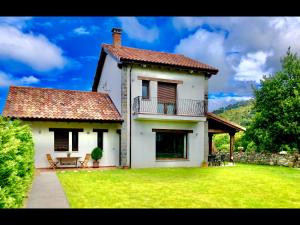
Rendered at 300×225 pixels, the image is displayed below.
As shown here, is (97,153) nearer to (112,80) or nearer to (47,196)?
(112,80)

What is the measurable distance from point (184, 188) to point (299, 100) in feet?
43.2

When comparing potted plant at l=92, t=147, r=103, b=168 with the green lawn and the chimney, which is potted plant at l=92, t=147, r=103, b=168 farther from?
the chimney

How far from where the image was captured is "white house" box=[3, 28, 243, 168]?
1526 cm

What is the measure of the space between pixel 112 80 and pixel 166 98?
3550mm

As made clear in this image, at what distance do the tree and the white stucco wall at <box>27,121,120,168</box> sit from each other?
10.5 meters

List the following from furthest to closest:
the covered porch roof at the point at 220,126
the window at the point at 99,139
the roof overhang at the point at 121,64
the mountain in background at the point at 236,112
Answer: the mountain in background at the point at 236,112
the covered porch roof at the point at 220,126
the window at the point at 99,139
the roof overhang at the point at 121,64

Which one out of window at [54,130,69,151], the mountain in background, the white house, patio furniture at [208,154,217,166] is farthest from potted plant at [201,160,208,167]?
the mountain in background

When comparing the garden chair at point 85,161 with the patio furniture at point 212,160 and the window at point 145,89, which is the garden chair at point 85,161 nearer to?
the window at point 145,89

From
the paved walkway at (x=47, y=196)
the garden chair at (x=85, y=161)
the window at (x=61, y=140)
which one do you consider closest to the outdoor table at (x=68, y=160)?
the garden chair at (x=85, y=161)

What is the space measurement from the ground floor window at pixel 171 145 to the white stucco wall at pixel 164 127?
0.34m

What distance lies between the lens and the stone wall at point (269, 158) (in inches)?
696

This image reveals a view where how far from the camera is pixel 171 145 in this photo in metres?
17.0
